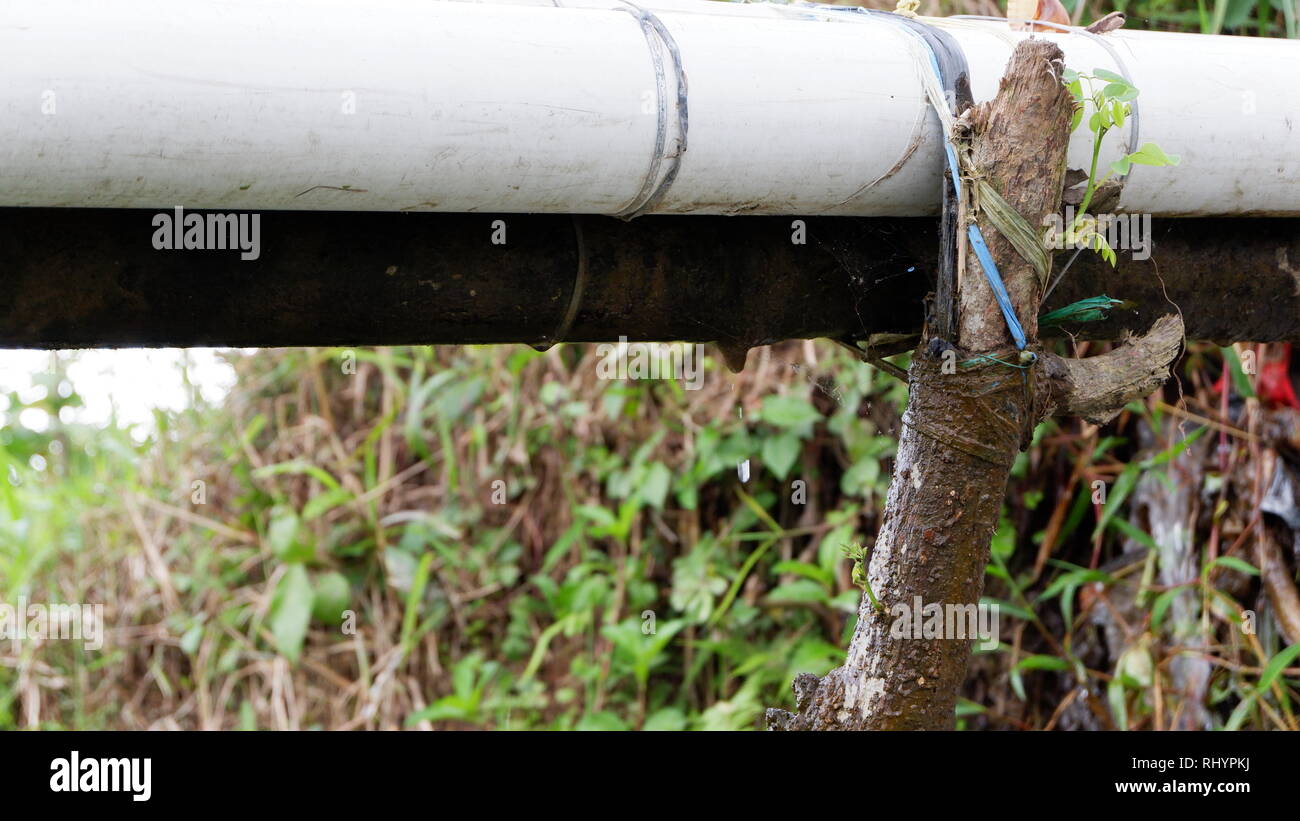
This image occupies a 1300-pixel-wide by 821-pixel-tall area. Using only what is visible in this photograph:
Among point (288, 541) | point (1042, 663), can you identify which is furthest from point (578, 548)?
point (1042, 663)

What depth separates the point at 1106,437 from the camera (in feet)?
9.61

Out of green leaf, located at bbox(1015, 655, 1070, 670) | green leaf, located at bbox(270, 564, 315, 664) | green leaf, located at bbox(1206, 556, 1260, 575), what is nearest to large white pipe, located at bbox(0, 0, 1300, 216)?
green leaf, located at bbox(1206, 556, 1260, 575)

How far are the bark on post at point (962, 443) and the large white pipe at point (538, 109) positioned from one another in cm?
8

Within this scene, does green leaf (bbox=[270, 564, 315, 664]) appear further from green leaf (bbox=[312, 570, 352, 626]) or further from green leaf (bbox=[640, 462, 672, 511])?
green leaf (bbox=[640, 462, 672, 511])

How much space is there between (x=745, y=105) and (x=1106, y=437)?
81.0 inches

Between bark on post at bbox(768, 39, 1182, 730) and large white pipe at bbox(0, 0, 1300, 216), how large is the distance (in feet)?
0.26

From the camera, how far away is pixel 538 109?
1.10 m

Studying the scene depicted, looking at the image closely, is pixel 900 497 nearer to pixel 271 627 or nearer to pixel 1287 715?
→ pixel 1287 715

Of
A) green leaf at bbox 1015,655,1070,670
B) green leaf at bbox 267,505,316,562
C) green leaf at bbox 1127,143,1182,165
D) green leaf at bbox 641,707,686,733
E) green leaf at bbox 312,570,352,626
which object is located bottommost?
green leaf at bbox 641,707,686,733

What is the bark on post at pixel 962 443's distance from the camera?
4.06ft

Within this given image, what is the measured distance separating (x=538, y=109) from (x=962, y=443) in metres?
0.55

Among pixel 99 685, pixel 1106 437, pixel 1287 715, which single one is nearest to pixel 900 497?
pixel 1287 715

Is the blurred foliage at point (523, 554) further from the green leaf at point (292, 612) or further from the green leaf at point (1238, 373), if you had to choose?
the green leaf at point (1238, 373)

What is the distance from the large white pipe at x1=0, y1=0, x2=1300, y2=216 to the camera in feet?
3.24
